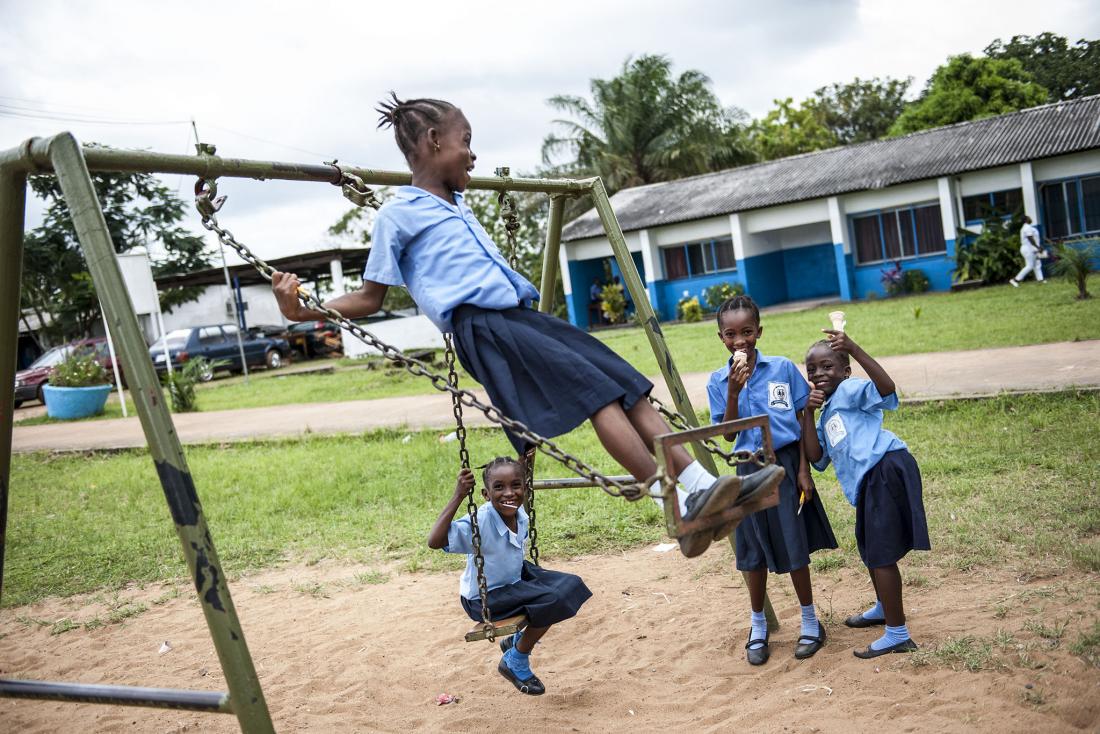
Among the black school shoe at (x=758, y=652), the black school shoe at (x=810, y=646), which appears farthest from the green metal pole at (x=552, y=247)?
the black school shoe at (x=810, y=646)

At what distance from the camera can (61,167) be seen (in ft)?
9.19

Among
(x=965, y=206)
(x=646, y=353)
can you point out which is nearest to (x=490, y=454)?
(x=646, y=353)

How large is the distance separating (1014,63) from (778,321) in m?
20.1

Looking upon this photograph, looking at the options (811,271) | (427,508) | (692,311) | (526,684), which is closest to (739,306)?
(526,684)

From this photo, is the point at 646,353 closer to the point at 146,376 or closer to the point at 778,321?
the point at 778,321

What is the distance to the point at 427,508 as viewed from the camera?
24.1 ft

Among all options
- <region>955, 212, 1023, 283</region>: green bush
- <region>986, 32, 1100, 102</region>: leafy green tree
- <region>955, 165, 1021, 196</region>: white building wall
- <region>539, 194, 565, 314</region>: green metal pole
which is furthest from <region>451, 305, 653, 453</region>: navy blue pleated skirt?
<region>986, 32, 1100, 102</region>: leafy green tree

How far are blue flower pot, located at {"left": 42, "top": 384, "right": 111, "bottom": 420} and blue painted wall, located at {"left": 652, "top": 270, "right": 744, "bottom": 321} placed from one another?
16.1 m


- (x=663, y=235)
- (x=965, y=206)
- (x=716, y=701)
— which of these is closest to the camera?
(x=716, y=701)

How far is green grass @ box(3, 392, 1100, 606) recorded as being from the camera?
16.7 ft

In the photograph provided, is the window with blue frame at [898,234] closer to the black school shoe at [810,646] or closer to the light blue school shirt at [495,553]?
the black school shoe at [810,646]

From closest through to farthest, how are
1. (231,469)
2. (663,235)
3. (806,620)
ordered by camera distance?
(806,620) → (231,469) → (663,235)

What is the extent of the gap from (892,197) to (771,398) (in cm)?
2291

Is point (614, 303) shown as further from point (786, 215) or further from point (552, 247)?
point (552, 247)
